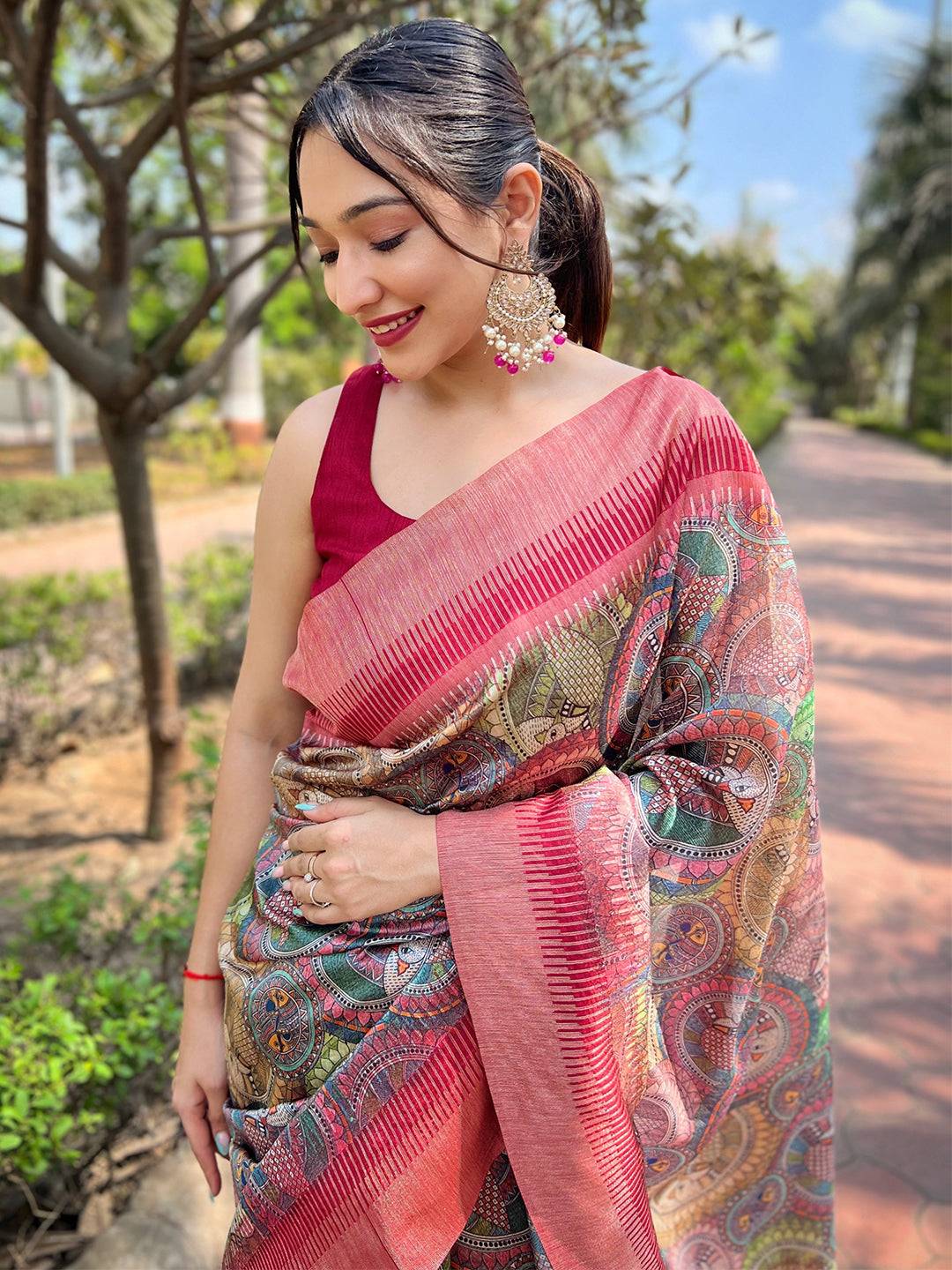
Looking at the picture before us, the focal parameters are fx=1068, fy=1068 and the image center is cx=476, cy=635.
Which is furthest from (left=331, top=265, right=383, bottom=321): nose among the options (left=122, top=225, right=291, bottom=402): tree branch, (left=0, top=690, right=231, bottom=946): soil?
(left=0, top=690, right=231, bottom=946): soil

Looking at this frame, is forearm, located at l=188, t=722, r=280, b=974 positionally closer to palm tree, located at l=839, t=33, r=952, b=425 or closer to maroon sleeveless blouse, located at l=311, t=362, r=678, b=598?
maroon sleeveless blouse, located at l=311, t=362, r=678, b=598

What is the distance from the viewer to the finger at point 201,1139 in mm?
1385

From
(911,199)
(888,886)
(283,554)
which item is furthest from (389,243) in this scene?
(911,199)

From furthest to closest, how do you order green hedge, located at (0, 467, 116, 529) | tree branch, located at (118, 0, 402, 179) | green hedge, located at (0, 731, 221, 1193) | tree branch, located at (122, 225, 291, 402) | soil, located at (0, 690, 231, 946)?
1. green hedge, located at (0, 467, 116, 529)
2. soil, located at (0, 690, 231, 946)
3. tree branch, located at (122, 225, 291, 402)
4. tree branch, located at (118, 0, 402, 179)
5. green hedge, located at (0, 731, 221, 1193)

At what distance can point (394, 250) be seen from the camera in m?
1.13

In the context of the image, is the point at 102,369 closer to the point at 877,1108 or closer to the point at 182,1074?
the point at 182,1074

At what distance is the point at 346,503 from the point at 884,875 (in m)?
3.27

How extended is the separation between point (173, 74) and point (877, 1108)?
118 inches

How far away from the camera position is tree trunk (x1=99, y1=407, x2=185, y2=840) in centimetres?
349

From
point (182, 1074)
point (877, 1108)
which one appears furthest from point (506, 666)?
point (877, 1108)

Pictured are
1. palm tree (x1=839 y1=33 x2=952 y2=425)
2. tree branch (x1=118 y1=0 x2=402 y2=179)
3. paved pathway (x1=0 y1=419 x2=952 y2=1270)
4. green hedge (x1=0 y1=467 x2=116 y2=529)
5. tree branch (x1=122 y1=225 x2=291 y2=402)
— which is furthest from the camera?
palm tree (x1=839 y1=33 x2=952 y2=425)

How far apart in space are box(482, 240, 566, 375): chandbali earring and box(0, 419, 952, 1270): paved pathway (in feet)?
5.42

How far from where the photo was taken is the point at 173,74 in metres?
2.40

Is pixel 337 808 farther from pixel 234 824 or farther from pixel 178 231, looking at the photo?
pixel 178 231
